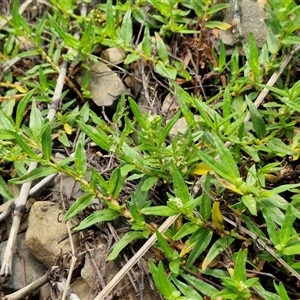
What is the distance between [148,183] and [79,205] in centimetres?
28

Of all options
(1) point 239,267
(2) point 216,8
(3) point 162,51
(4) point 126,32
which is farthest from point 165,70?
(1) point 239,267

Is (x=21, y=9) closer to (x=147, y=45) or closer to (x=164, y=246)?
(x=147, y=45)

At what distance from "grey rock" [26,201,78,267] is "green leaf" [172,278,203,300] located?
0.50m

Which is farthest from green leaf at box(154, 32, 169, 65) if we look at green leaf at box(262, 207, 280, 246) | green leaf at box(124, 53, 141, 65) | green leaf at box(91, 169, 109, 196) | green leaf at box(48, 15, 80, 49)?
green leaf at box(262, 207, 280, 246)

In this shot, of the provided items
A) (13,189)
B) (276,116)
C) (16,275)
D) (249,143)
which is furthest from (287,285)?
(13,189)

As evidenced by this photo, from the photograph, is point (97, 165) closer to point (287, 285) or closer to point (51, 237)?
point (51, 237)

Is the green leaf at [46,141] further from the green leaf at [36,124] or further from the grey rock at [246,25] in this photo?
the grey rock at [246,25]

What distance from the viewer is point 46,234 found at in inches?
78.9

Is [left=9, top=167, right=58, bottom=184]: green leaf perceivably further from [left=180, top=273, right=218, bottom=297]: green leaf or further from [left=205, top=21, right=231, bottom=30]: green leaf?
[left=205, top=21, right=231, bottom=30]: green leaf

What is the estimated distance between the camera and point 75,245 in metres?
2.00

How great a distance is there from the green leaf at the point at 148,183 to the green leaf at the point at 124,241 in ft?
0.56

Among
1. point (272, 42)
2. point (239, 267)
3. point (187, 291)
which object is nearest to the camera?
point (239, 267)

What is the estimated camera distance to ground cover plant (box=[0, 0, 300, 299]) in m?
1.75

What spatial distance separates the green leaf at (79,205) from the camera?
1.87m
